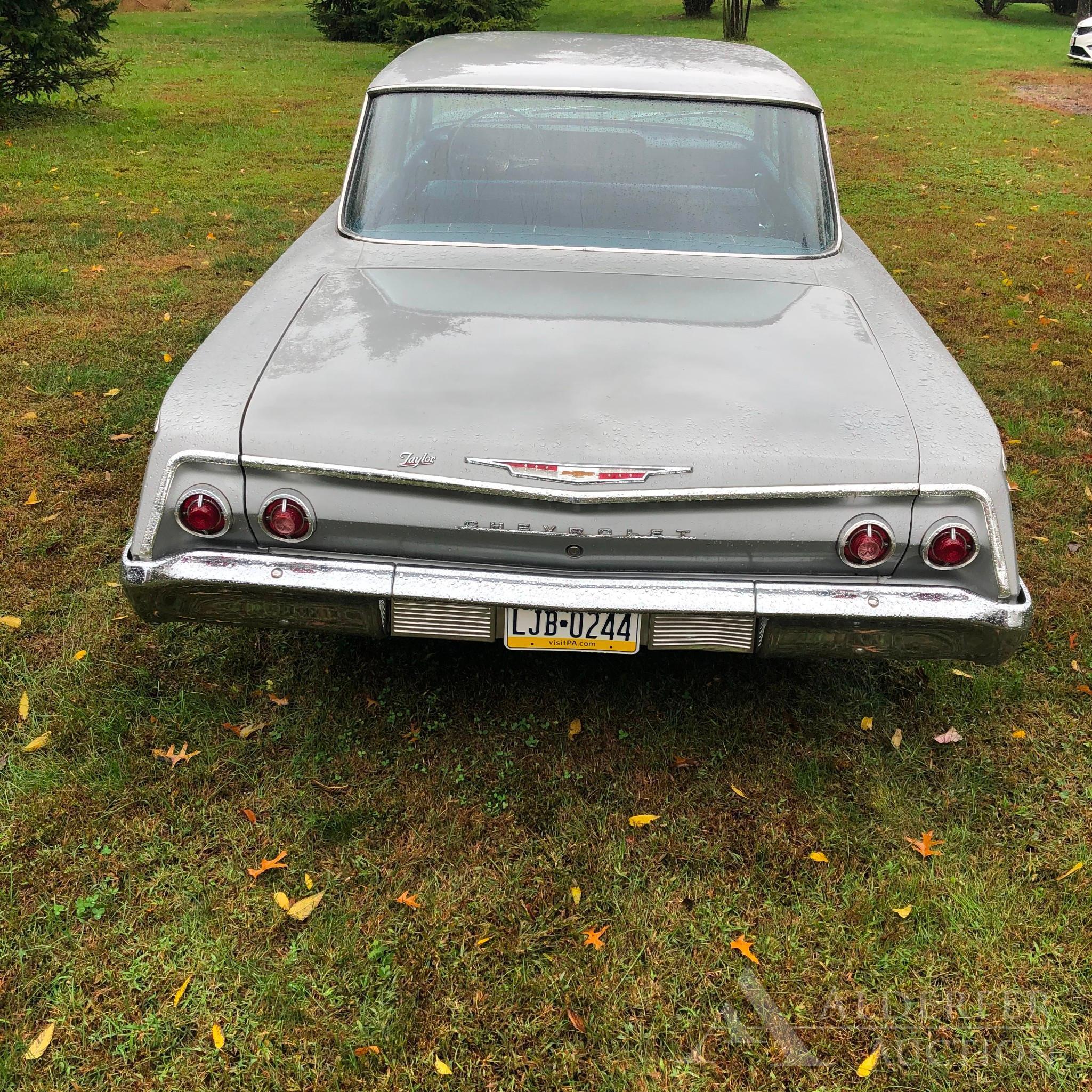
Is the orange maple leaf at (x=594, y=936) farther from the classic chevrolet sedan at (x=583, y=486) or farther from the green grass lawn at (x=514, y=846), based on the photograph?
the classic chevrolet sedan at (x=583, y=486)

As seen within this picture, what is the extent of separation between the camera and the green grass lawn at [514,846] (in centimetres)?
211

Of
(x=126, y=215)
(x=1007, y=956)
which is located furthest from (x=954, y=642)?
(x=126, y=215)

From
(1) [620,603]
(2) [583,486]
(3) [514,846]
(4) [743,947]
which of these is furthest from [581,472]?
(4) [743,947]

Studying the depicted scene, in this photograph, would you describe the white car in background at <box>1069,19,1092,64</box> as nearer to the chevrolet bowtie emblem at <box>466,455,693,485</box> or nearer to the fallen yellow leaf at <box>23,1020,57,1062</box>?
the chevrolet bowtie emblem at <box>466,455,693,485</box>

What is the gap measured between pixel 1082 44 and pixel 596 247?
714 inches

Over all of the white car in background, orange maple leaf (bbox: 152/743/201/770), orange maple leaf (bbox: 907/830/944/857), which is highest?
orange maple leaf (bbox: 907/830/944/857)

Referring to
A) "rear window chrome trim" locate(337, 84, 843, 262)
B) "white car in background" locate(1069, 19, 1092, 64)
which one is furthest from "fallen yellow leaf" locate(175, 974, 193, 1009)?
"white car in background" locate(1069, 19, 1092, 64)

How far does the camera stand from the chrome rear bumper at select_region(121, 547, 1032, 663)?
7.55ft

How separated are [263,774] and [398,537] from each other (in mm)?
895

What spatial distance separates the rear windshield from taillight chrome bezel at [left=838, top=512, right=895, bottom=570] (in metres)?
1.31

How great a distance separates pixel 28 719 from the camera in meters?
2.95

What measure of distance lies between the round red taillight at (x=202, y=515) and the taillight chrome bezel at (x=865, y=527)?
1455 mm

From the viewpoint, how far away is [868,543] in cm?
230

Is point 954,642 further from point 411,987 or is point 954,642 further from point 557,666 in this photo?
point 411,987
